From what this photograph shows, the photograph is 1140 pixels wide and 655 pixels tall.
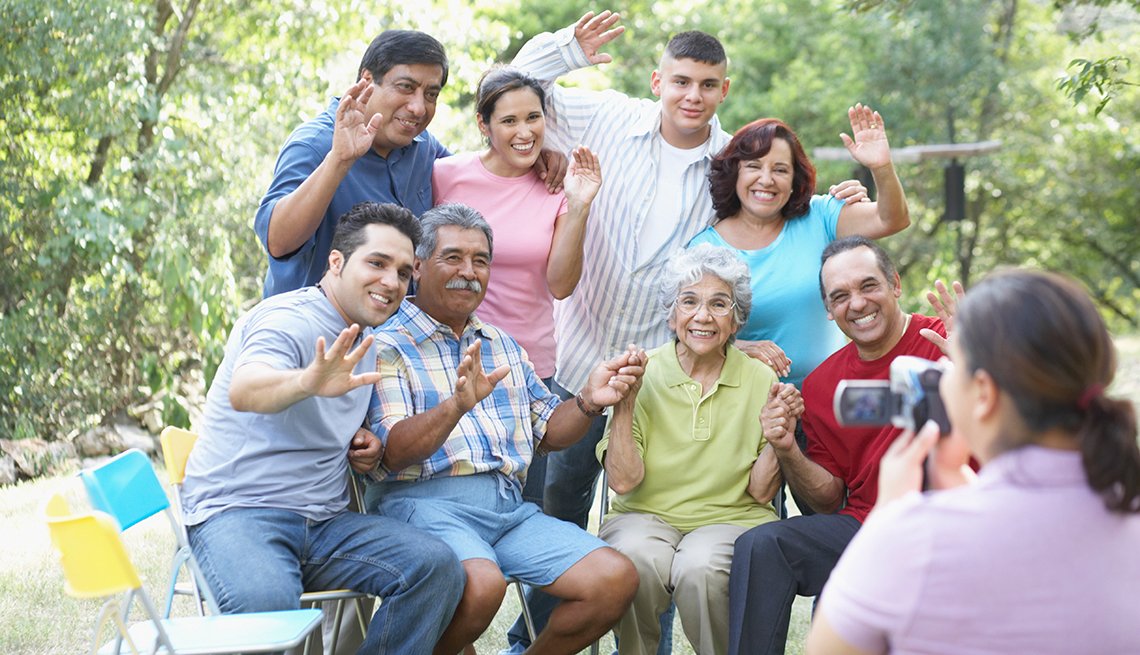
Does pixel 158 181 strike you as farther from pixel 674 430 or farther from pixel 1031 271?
pixel 1031 271

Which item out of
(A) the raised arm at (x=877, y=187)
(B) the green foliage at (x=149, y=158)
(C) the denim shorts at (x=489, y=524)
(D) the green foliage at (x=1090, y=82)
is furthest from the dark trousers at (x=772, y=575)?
(B) the green foliage at (x=149, y=158)

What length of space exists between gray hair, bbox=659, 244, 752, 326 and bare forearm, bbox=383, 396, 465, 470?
34.3 inches

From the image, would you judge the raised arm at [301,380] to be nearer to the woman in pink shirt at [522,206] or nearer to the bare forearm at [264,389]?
the bare forearm at [264,389]

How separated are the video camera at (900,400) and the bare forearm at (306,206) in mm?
1936

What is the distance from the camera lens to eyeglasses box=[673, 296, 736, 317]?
12.3 ft

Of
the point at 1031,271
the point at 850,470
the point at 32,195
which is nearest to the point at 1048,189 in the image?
the point at 32,195

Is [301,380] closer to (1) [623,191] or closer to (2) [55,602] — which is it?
(1) [623,191]

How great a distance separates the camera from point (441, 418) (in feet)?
10.8

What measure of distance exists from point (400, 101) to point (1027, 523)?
2.60 m

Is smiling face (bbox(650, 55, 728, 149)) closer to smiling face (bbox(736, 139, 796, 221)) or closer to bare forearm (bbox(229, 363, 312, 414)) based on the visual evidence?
smiling face (bbox(736, 139, 796, 221))

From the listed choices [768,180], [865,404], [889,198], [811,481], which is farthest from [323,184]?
[865,404]

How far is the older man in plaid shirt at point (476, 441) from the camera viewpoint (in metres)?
3.34

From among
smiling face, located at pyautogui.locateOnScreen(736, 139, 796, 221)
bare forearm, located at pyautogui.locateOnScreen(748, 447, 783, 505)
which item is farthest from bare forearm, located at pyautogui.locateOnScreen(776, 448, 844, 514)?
smiling face, located at pyautogui.locateOnScreen(736, 139, 796, 221)

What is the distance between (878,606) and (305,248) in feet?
7.94
